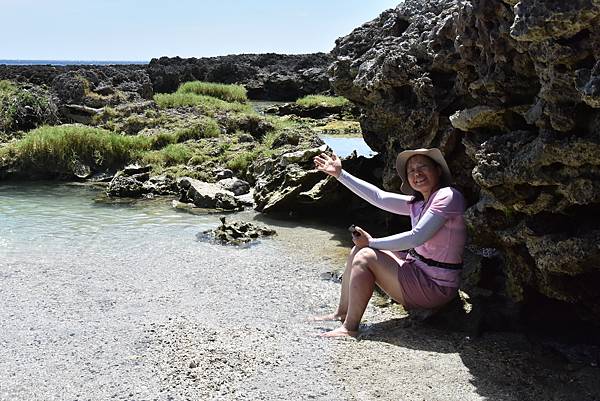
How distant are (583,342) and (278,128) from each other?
14067mm

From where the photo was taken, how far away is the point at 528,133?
550cm

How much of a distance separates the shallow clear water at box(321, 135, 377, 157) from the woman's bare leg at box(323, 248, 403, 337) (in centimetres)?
1011

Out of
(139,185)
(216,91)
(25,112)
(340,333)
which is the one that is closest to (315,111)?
(216,91)

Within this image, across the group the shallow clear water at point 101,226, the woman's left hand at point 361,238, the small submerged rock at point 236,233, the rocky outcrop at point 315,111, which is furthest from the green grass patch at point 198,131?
the woman's left hand at point 361,238

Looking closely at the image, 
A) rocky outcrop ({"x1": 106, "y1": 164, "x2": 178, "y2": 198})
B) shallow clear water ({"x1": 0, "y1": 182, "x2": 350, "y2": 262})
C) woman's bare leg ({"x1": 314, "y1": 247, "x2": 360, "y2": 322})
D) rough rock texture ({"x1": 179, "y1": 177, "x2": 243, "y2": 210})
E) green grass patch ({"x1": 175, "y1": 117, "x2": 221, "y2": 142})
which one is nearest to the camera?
woman's bare leg ({"x1": 314, "y1": 247, "x2": 360, "y2": 322})

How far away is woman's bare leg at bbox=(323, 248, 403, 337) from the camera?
236 inches

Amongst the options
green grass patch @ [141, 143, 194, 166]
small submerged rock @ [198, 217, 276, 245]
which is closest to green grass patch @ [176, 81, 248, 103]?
green grass patch @ [141, 143, 194, 166]

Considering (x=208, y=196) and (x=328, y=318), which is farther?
(x=208, y=196)

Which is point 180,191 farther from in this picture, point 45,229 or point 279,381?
point 279,381

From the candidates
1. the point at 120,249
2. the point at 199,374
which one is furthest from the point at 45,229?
the point at 199,374

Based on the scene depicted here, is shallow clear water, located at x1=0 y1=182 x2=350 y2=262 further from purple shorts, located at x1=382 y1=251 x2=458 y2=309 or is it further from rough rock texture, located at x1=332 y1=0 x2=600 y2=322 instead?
purple shorts, located at x1=382 y1=251 x2=458 y2=309

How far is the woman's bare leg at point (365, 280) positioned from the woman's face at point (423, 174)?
0.77 metres

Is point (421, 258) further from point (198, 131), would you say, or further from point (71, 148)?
point (198, 131)

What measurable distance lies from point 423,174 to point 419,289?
1.12 metres
